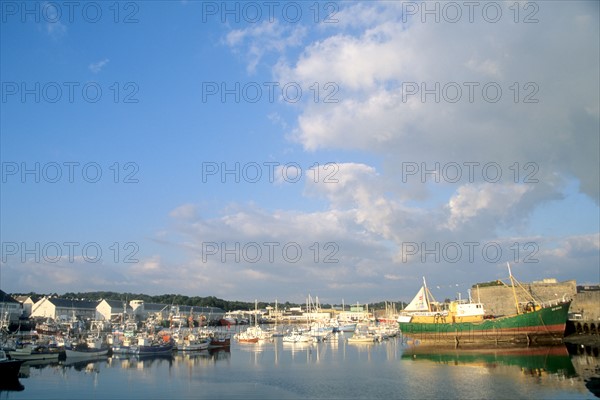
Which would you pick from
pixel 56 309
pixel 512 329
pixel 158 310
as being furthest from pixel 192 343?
pixel 158 310

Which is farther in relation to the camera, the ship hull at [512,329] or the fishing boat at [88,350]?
the fishing boat at [88,350]

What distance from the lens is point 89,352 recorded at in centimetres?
5288

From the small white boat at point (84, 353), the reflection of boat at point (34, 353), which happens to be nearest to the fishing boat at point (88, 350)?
the small white boat at point (84, 353)

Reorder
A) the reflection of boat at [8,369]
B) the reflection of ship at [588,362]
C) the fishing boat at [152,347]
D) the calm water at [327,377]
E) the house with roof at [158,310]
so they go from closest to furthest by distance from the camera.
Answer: the reflection of ship at [588,362] → the calm water at [327,377] → the reflection of boat at [8,369] → the fishing boat at [152,347] → the house with roof at [158,310]

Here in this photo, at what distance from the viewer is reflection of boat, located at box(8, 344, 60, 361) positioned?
47228 mm

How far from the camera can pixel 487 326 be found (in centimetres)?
5431

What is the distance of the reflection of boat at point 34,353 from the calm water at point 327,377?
217cm

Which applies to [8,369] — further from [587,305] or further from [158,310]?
[158,310]

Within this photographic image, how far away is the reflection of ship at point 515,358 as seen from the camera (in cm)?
3573

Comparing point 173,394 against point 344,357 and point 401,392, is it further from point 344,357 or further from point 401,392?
point 344,357

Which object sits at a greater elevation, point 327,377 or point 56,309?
point 327,377

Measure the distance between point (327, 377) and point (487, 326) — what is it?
26697mm

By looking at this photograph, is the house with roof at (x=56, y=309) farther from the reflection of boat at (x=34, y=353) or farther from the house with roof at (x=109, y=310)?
the reflection of boat at (x=34, y=353)

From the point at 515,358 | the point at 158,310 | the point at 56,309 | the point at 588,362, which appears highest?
the point at 588,362
